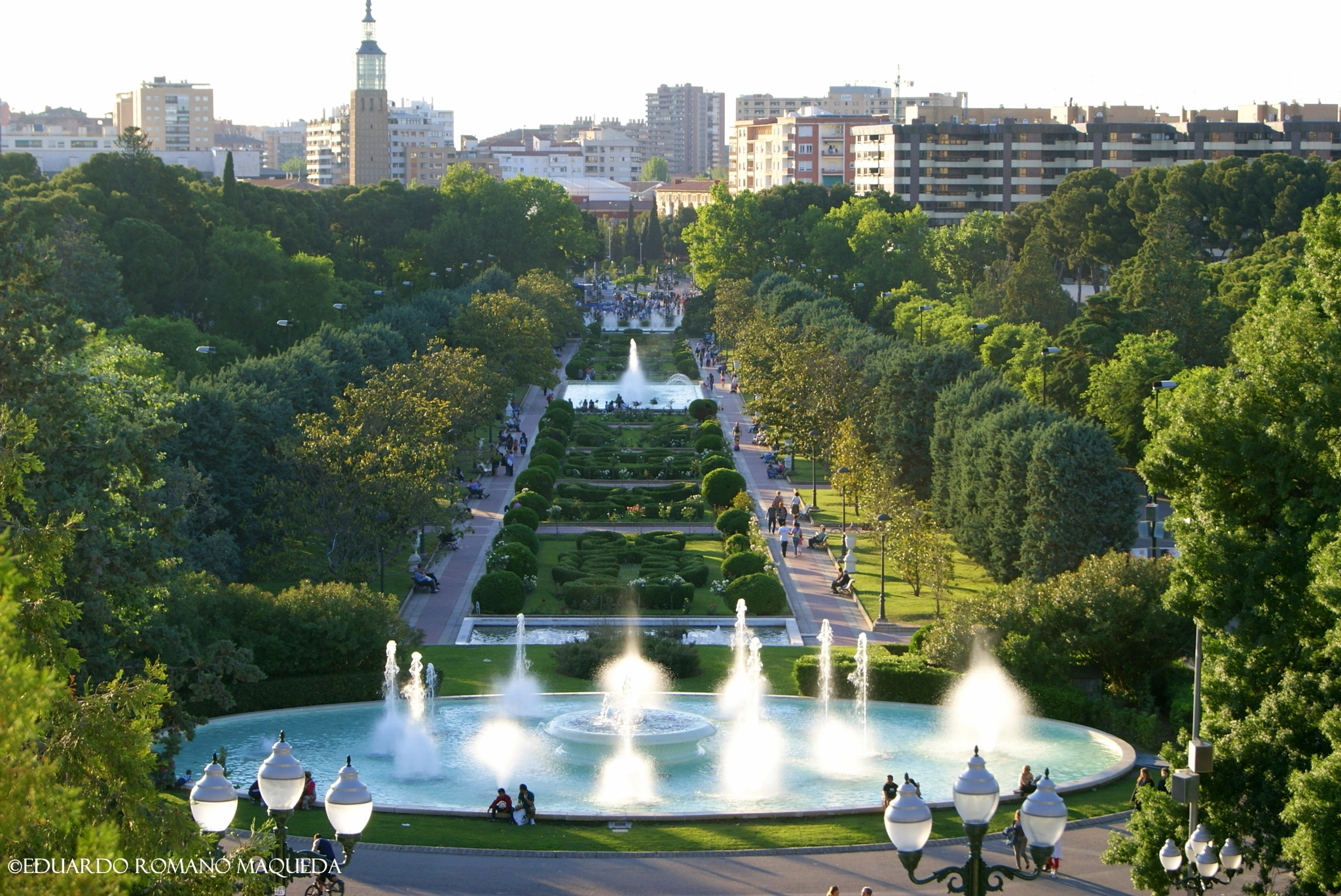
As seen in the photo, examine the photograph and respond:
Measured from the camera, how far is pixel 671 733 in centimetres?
2692

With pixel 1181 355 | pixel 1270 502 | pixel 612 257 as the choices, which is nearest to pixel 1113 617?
pixel 1270 502

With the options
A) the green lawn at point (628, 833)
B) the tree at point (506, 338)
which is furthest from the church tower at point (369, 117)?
the green lawn at point (628, 833)

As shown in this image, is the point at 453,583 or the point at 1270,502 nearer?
the point at 1270,502

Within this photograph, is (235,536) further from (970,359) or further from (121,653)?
(970,359)

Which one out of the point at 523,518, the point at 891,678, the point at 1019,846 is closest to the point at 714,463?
the point at 523,518

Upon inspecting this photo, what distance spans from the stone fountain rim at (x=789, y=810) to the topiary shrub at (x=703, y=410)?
38.2 metres

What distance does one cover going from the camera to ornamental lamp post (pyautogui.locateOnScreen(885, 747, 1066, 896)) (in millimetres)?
10617

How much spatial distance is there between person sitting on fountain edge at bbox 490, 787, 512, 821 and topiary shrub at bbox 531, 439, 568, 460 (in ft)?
111

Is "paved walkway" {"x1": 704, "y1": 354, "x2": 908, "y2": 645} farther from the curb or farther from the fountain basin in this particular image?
the curb

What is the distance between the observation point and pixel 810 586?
40.1m

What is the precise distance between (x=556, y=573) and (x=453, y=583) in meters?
2.76

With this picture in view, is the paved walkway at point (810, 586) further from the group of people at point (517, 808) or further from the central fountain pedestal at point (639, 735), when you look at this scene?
the group of people at point (517, 808)

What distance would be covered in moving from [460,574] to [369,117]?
15423 centimetres

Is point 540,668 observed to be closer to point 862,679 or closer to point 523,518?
point 862,679
